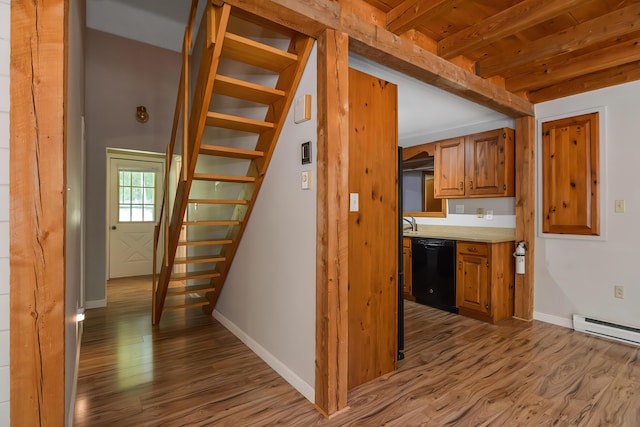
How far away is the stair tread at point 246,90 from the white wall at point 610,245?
3.02 m

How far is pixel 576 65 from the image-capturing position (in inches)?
112

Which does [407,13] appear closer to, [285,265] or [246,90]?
[246,90]

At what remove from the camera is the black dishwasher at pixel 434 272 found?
12.3 ft

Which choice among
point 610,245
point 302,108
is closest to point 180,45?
point 302,108

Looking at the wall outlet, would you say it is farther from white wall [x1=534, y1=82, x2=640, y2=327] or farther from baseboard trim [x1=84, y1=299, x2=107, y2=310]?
baseboard trim [x1=84, y1=299, x2=107, y2=310]

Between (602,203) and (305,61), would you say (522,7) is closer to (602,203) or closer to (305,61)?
(305,61)

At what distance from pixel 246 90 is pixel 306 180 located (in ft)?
2.50

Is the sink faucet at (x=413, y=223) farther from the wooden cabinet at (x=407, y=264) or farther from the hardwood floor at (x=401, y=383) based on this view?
the hardwood floor at (x=401, y=383)

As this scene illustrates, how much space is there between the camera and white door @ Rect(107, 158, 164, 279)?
5.60 meters

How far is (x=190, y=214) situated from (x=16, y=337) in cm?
364

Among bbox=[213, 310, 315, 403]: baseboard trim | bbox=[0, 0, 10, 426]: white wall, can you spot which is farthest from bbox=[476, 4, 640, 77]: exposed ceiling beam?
bbox=[0, 0, 10, 426]: white wall

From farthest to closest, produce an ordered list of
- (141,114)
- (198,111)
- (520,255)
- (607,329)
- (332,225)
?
(141,114) < (520,255) < (607,329) < (198,111) < (332,225)

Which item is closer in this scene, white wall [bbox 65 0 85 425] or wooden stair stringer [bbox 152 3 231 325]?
white wall [bbox 65 0 85 425]

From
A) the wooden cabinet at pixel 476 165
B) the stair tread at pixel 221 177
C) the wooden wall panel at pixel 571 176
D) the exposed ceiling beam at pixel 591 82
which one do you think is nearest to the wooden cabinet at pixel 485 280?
the wooden wall panel at pixel 571 176
